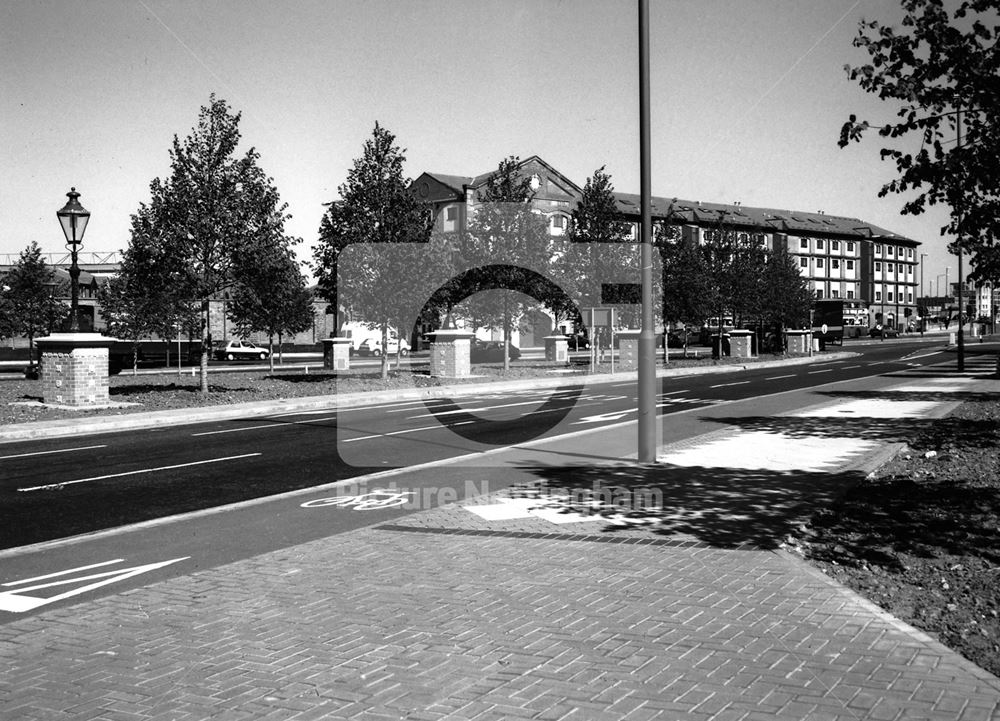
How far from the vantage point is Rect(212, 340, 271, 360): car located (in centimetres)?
5966

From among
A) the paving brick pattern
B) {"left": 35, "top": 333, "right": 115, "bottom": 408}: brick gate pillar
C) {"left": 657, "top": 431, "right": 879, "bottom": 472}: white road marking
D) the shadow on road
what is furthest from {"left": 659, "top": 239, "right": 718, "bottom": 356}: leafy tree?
the paving brick pattern

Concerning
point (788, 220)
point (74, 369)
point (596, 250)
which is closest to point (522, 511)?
point (74, 369)

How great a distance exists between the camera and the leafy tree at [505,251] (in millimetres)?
36750

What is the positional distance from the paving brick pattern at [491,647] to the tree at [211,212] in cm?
1841

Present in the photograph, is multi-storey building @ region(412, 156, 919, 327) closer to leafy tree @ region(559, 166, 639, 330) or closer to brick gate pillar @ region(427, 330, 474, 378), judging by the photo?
leafy tree @ region(559, 166, 639, 330)

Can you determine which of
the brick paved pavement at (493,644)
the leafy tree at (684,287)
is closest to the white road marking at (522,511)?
the brick paved pavement at (493,644)

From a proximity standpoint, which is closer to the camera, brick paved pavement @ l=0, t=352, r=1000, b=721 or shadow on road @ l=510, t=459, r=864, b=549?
brick paved pavement @ l=0, t=352, r=1000, b=721

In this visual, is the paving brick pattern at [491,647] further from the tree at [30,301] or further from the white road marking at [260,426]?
the tree at [30,301]

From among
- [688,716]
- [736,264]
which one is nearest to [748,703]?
[688,716]

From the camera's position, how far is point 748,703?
4348mm

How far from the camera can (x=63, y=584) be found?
680 centimetres

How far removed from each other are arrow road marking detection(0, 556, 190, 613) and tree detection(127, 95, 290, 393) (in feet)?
58.5

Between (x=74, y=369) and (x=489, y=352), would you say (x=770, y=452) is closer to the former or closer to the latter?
(x=74, y=369)

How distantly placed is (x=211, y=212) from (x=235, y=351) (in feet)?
126
